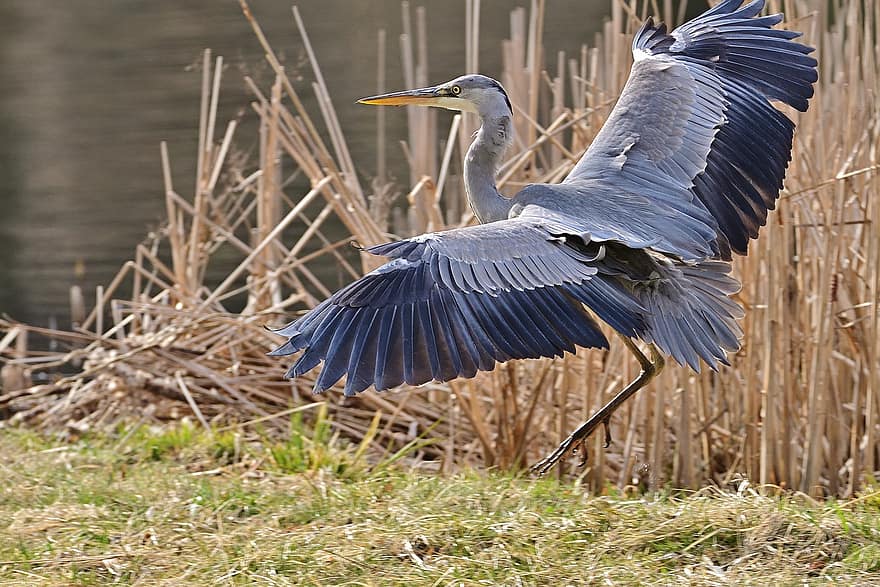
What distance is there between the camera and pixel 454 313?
321cm

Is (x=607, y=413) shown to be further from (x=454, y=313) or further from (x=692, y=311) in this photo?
(x=454, y=313)

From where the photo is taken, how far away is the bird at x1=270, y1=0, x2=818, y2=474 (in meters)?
3.16

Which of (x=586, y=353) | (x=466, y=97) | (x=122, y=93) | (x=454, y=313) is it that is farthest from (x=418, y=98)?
(x=122, y=93)

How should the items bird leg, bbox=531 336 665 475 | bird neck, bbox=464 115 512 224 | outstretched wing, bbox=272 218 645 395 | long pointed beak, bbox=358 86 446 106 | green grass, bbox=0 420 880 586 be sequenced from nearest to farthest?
outstretched wing, bbox=272 218 645 395
green grass, bbox=0 420 880 586
bird leg, bbox=531 336 665 475
bird neck, bbox=464 115 512 224
long pointed beak, bbox=358 86 446 106

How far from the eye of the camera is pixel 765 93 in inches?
167

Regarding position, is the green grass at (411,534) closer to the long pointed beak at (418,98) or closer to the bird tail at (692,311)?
the bird tail at (692,311)

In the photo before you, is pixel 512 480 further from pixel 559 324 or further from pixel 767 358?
pixel 559 324

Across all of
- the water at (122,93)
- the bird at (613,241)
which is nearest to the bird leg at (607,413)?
the bird at (613,241)

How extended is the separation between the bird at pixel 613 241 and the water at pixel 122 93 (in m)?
4.72

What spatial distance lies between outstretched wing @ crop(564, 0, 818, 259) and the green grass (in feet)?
3.03

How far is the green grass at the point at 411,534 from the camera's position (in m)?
3.30

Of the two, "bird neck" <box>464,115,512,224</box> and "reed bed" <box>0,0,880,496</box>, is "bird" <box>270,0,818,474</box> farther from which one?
"reed bed" <box>0,0,880,496</box>

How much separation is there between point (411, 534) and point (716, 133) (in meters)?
1.63

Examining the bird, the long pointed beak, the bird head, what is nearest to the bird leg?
the bird
